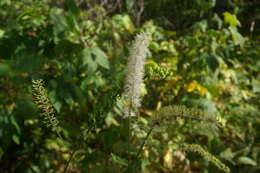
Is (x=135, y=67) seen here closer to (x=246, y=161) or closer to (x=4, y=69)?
(x=4, y=69)

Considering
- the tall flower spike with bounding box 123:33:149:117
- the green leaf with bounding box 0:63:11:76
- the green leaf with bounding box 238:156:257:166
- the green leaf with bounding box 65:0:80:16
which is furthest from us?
the green leaf with bounding box 238:156:257:166

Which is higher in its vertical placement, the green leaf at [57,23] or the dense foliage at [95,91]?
the green leaf at [57,23]

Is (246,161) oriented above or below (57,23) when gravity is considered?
below

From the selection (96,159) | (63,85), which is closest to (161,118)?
(96,159)

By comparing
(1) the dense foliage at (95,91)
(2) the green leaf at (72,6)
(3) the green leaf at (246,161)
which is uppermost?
(2) the green leaf at (72,6)

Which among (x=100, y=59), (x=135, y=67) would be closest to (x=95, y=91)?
(x=100, y=59)

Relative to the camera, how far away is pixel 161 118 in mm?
655

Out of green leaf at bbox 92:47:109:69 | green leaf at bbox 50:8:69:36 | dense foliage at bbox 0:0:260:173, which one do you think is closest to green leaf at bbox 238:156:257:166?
dense foliage at bbox 0:0:260:173

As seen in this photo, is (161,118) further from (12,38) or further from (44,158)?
(44,158)

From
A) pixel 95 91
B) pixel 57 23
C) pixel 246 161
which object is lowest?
pixel 246 161

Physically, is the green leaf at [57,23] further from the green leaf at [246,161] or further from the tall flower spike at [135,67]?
the green leaf at [246,161]

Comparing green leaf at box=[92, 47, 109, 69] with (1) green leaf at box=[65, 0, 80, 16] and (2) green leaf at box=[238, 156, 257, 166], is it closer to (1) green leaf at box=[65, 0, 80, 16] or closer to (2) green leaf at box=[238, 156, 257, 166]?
(1) green leaf at box=[65, 0, 80, 16]

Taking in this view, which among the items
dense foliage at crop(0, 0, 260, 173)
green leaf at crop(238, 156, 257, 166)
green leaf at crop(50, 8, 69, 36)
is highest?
green leaf at crop(50, 8, 69, 36)

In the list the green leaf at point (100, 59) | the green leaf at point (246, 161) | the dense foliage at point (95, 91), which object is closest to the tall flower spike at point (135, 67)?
the dense foliage at point (95, 91)
